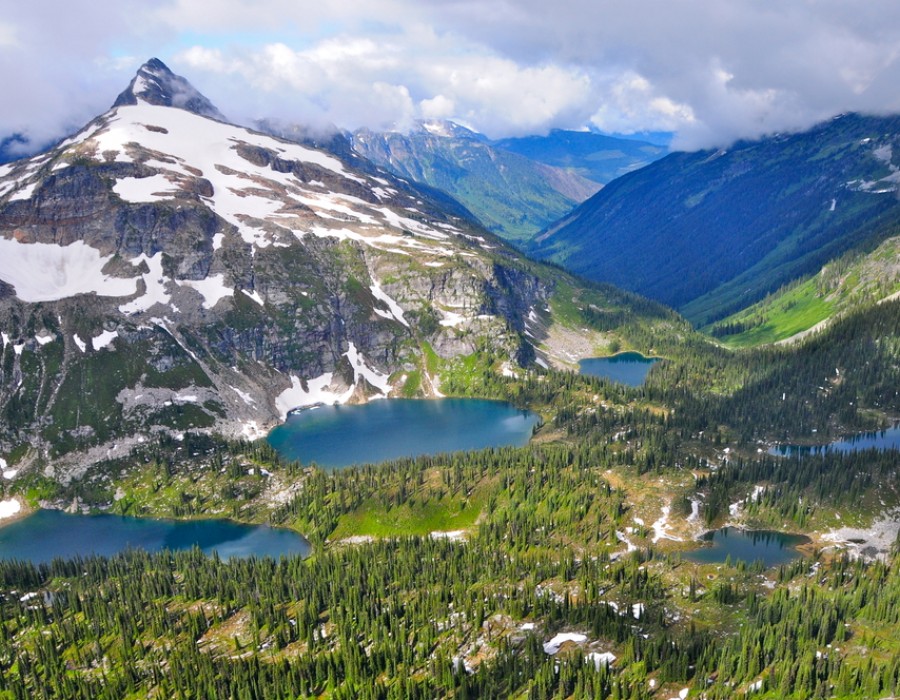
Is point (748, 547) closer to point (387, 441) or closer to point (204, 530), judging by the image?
point (387, 441)

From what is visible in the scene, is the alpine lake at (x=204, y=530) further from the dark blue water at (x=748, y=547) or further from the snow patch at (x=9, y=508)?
the dark blue water at (x=748, y=547)

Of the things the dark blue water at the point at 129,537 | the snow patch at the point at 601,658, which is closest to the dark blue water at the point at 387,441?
the dark blue water at the point at 129,537

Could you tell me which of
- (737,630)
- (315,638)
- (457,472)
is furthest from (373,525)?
(737,630)

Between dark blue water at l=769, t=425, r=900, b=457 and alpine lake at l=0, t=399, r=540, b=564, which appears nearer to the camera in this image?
alpine lake at l=0, t=399, r=540, b=564

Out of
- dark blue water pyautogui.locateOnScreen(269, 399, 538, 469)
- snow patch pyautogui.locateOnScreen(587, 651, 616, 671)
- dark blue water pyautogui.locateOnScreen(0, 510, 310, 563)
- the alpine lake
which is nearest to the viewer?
snow patch pyautogui.locateOnScreen(587, 651, 616, 671)

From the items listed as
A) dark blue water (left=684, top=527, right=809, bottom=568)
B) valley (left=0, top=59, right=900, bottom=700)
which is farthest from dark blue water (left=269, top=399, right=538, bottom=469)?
dark blue water (left=684, top=527, right=809, bottom=568)

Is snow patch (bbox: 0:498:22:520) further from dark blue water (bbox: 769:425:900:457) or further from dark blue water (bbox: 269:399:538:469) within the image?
dark blue water (bbox: 769:425:900:457)
